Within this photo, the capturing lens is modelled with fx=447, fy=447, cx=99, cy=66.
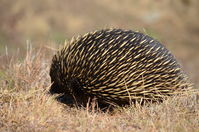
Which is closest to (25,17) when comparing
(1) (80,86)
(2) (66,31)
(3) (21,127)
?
(2) (66,31)

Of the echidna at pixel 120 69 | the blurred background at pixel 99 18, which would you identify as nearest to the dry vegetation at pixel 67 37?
the blurred background at pixel 99 18

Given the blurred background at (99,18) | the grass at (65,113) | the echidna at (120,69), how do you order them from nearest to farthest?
the grass at (65,113)
the echidna at (120,69)
the blurred background at (99,18)

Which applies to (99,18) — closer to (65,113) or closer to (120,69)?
(120,69)

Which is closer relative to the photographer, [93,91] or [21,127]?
[21,127]

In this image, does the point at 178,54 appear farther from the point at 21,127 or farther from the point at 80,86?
the point at 21,127

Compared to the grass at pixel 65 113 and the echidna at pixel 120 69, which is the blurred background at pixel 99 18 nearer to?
the grass at pixel 65 113
